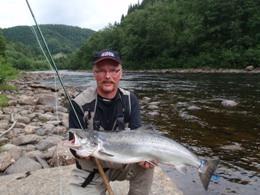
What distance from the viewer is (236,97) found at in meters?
18.9

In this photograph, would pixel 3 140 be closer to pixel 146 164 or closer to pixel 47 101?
pixel 146 164

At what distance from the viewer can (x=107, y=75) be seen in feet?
12.6

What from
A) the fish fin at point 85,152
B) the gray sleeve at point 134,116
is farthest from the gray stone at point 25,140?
the fish fin at point 85,152

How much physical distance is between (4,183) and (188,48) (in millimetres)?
61856

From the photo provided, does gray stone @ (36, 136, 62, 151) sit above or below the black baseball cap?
below

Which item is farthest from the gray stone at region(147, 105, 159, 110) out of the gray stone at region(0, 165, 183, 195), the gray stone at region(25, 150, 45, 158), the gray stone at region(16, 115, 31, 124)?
the gray stone at region(0, 165, 183, 195)

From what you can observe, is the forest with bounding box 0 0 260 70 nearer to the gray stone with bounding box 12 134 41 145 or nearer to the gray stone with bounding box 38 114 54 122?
the gray stone with bounding box 38 114 54 122

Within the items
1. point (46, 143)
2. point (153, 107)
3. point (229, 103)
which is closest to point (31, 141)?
point (46, 143)

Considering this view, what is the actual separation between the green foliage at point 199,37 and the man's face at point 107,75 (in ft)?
157

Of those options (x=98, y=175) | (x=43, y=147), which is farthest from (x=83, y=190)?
(x=43, y=147)

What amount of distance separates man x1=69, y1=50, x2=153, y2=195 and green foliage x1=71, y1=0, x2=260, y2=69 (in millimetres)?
47814

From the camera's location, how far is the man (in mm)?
3828

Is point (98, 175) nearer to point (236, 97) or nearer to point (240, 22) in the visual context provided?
point (236, 97)

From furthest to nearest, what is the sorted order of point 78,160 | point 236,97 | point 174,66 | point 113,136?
1. point 174,66
2. point 236,97
3. point 78,160
4. point 113,136
